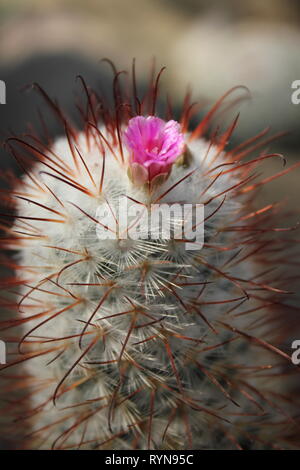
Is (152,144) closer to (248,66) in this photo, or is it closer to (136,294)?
(136,294)

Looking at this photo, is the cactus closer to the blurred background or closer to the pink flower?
the pink flower

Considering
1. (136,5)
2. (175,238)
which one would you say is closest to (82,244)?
(175,238)

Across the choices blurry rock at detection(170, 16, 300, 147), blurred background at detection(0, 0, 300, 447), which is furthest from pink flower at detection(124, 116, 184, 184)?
blurry rock at detection(170, 16, 300, 147)

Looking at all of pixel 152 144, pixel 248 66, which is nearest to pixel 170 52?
pixel 248 66

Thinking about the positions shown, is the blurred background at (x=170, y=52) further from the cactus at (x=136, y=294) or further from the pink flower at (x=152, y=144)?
the pink flower at (x=152, y=144)

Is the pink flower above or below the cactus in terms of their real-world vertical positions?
above

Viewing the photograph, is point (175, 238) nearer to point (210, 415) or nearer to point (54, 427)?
point (210, 415)
